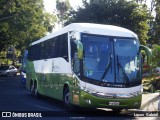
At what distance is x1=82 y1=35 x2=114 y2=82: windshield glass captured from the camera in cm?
1370

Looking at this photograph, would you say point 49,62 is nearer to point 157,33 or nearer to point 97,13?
point 97,13

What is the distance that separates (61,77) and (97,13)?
27.3m

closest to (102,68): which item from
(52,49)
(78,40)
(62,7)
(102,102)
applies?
(102,102)

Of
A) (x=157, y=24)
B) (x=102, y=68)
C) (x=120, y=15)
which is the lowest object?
(x=102, y=68)

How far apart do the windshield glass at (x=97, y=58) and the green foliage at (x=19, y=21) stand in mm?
33443

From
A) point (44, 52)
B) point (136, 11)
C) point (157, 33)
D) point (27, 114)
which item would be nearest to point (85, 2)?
point (136, 11)

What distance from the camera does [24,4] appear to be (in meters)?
51.2

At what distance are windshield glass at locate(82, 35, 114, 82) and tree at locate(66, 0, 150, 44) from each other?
92.2 feet

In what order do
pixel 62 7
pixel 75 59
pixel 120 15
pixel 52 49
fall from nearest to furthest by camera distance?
pixel 75 59, pixel 52 49, pixel 120 15, pixel 62 7

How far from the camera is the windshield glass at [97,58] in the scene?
44.9ft

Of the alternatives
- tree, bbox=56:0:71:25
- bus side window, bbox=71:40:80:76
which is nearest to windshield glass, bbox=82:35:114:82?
bus side window, bbox=71:40:80:76

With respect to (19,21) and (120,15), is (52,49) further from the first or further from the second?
(19,21)

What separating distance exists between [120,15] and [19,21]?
1386cm

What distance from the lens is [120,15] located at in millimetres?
42719
